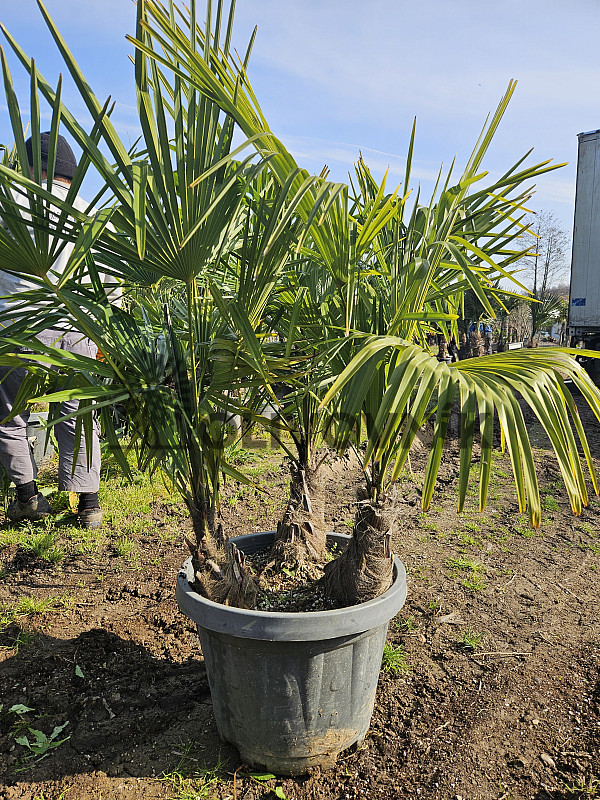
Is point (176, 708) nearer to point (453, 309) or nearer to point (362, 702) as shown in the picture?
point (362, 702)

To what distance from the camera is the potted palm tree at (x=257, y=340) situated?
1199 mm

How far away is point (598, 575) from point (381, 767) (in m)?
1.81

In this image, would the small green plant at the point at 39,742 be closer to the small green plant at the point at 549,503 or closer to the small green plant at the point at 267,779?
the small green plant at the point at 267,779

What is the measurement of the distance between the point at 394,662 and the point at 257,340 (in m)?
1.41

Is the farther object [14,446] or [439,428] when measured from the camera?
[14,446]

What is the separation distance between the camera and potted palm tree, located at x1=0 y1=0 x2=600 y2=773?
1199mm

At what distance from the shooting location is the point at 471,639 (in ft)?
7.64

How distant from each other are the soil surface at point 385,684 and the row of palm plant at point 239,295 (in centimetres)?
54

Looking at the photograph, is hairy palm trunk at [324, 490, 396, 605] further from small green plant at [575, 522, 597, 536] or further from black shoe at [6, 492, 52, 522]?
black shoe at [6, 492, 52, 522]

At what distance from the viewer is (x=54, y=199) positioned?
1.24 m

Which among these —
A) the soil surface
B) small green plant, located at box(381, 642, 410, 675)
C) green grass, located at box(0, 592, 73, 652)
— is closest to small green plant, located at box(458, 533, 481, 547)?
the soil surface

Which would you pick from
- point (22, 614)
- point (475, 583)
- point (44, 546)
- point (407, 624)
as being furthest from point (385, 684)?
point (44, 546)

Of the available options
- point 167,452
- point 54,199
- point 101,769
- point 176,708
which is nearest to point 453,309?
point 167,452

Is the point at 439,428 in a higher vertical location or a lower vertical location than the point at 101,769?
higher
